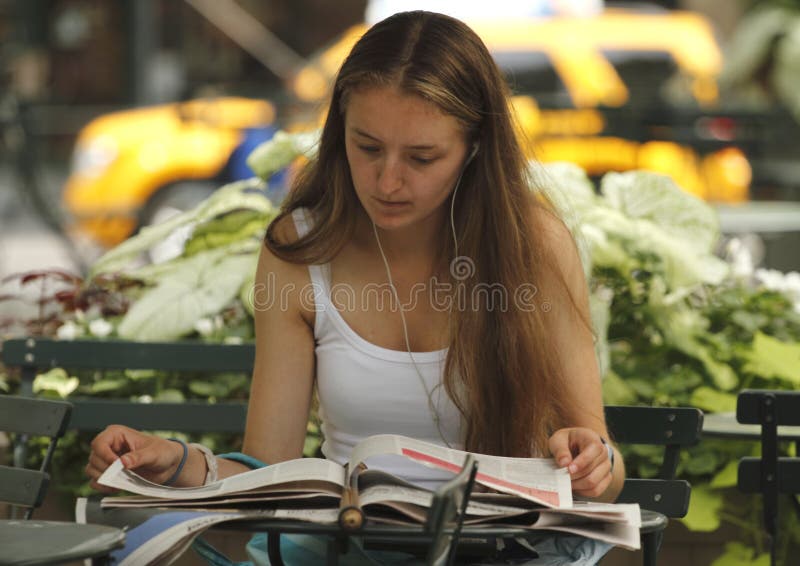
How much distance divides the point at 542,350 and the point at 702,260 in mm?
1657

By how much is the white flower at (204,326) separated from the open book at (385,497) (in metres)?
1.90

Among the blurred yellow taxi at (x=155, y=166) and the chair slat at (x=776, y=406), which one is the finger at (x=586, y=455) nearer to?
the chair slat at (x=776, y=406)

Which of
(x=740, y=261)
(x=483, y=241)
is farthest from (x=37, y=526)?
(x=740, y=261)

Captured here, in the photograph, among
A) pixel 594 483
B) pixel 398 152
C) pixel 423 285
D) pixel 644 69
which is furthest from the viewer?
pixel 644 69

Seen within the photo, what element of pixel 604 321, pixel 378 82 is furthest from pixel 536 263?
pixel 604 321

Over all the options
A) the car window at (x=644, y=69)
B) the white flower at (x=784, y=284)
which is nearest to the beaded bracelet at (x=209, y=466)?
the white flower at (x=784, y=284)

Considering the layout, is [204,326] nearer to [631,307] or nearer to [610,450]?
[631,307]

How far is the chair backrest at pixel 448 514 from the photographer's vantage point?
1780mm

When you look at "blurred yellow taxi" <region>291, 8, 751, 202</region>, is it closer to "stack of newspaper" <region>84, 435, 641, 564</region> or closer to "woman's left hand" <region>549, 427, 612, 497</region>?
"woman's left hand" <region>549, 427, 612, 497</region>

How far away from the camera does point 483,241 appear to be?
2635 millimetres

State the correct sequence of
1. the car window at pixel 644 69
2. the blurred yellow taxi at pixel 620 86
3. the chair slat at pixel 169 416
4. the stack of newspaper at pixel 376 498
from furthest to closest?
the car window at pixel 644 69
the blurred yellow taxi at pixel 620 86
the chair slat at pixel 169 416
the stack of newspaper at pixel 376 498

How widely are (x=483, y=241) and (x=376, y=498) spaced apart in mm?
778

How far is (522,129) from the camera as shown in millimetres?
2756

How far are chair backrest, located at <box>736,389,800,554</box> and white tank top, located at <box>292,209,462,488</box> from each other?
59 centimetres
